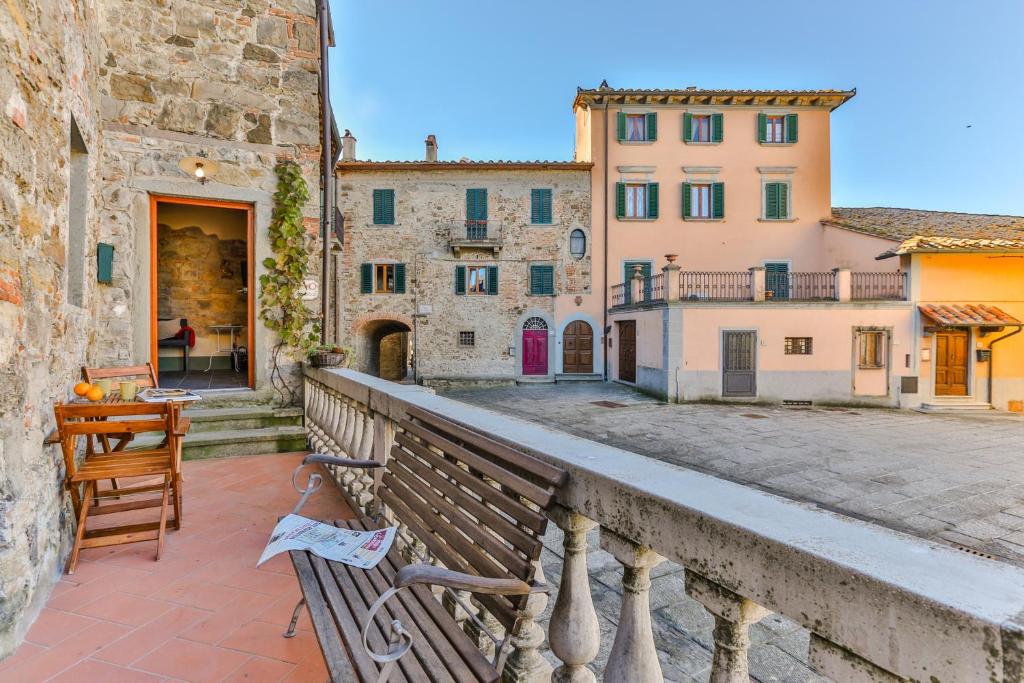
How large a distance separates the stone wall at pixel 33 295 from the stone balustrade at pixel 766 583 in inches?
83.7

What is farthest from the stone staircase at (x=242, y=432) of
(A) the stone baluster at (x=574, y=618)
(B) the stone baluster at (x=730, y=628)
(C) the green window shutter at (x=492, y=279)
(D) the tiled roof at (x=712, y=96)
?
(D) the tiled roof at (x=712, y=96)

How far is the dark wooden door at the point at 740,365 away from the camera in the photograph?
1401 centimetres

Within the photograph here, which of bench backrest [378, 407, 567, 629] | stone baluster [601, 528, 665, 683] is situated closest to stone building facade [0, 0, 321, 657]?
bench backrest [378, 407, 567, 629]

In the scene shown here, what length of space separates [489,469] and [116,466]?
8.73ft

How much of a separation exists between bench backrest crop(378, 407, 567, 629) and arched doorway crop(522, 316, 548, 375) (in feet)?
51.1

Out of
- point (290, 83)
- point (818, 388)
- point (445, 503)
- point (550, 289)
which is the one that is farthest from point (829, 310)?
point (445, 503)

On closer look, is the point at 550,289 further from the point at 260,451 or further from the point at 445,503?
the point at 445,503

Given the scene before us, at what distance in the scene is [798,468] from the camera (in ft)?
24.3

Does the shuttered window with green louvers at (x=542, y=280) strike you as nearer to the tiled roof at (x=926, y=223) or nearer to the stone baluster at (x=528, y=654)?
the tiled roof at (x=926, y=223)

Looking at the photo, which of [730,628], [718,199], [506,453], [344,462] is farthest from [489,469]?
[718,199]

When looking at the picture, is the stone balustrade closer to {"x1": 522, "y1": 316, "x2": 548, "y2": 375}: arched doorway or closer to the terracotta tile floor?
the terracotta tile floor

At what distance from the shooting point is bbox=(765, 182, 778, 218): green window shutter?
717 inches

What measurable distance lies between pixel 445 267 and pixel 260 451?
525 inches

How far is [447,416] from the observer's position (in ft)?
7.02
